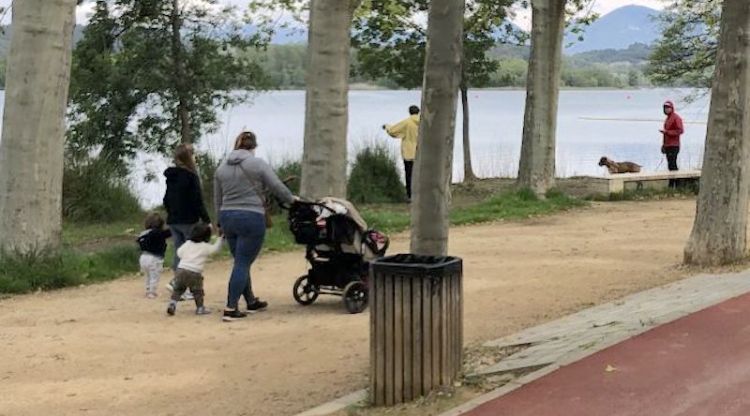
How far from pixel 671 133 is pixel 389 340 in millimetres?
16642

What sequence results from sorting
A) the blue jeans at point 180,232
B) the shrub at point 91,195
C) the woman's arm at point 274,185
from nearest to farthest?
1. the woman's arm at point 274,185
2. the blue jeans at point 180,232
3. the shrub at point 91,195

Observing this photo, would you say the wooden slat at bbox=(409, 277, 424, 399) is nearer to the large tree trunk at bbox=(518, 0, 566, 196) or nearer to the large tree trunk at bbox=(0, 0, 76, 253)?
the large tree trunk at bbox=(0, 0, 76, 253)

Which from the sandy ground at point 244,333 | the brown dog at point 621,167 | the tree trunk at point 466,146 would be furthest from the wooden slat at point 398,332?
the tree trunk at point 466,146

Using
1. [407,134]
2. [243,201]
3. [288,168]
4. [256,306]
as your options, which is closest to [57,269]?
[256,306]

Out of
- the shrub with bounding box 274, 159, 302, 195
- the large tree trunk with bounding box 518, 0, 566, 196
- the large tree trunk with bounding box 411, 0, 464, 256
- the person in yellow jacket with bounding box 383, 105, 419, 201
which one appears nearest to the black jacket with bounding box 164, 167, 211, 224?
the large tree trunk with bounding box 411, 0, 464, 256

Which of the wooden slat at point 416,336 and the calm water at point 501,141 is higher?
the calm water at point 501,141

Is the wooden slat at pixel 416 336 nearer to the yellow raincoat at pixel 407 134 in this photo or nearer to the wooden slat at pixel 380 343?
the wooden slat at pixel 380 343

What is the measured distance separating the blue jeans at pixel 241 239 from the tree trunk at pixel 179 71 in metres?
11.4

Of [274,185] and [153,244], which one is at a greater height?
[274,185]

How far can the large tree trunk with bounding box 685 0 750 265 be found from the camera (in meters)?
10.6

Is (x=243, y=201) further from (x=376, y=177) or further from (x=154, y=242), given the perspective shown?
(x=376, y=177)

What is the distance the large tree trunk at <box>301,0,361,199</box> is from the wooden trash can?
818cm

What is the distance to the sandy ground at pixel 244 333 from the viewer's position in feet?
22.4

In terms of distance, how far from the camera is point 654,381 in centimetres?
594
